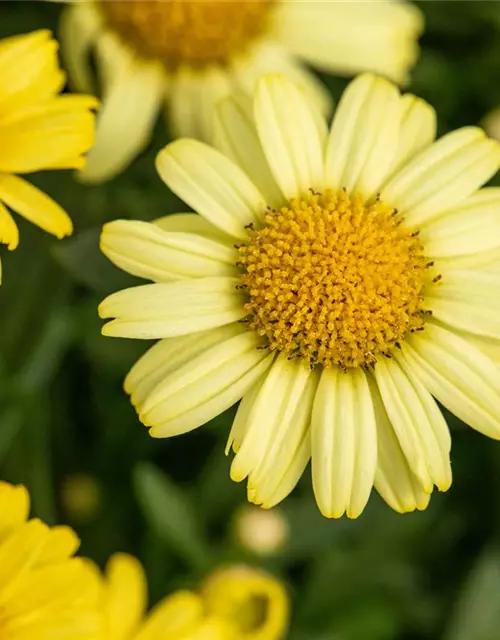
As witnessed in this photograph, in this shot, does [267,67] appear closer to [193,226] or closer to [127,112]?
[127,112]

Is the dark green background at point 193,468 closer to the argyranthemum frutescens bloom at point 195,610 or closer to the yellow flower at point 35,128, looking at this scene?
the argyranthemum frutescens bloom at point 195,610

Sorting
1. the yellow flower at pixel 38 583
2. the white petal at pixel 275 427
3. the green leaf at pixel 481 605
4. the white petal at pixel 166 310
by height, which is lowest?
the green leaf at pixel 481 605

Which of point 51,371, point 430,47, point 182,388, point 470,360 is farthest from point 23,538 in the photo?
point 430,47

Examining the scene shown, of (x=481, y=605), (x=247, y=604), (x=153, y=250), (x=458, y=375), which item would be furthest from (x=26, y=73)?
(x=481, y=605)

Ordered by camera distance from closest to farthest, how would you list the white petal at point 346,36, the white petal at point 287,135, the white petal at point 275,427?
the white petal at point 275,427 → the white petal at point 287,135 → the white petal at point 346,36

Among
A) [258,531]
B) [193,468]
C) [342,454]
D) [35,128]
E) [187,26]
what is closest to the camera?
[342,454]

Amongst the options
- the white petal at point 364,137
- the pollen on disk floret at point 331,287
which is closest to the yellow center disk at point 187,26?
the white petal at point 364,137

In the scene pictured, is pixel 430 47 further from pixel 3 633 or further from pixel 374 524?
pixel 3 633
